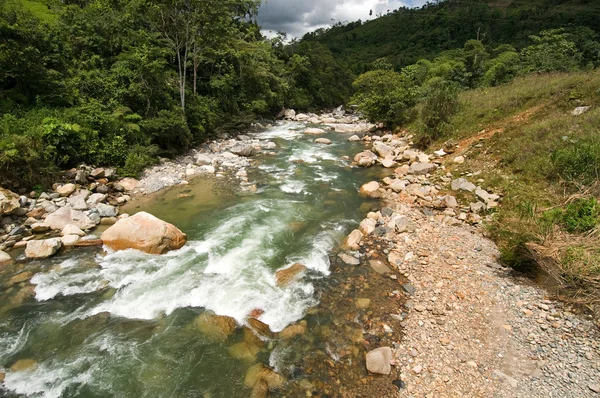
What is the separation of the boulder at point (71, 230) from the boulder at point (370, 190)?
30.7 feet

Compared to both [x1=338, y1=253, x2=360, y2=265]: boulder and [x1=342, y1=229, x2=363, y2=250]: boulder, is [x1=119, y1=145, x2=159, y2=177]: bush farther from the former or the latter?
[x1=338, y1=253, x2=360, y2=265]: boulder

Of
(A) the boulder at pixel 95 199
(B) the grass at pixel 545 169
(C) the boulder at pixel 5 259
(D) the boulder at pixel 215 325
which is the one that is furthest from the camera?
(A) the boulder at pixel 95 199

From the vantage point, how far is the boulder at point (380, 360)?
4.56 metres

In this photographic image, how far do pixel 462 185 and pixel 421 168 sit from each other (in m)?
2.70

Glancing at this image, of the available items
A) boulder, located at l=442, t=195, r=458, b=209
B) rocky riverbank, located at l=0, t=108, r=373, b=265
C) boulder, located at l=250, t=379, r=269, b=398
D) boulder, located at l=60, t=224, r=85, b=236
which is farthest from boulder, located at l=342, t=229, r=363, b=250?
boulder, located at l=60, t=224, r=85, b=236

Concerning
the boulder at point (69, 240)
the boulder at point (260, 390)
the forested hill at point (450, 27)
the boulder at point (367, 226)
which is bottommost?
the boulder at point (260, 390)

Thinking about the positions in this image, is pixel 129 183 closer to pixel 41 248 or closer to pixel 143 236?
pixel 41 248

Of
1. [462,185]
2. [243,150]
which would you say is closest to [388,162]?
[462,185]

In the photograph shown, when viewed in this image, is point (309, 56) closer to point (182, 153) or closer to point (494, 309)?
point (182, 153)

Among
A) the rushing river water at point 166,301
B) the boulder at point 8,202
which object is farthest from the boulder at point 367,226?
the boulder at point 8,202

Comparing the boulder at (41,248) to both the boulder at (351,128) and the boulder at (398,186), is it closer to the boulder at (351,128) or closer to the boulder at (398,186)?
the boulder at (398,186)

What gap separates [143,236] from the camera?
759 cm

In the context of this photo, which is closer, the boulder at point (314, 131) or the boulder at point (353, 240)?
the boulder at point (353, 240)

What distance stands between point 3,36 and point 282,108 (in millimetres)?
22954
